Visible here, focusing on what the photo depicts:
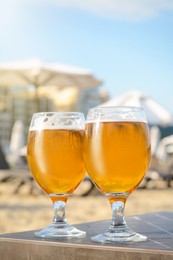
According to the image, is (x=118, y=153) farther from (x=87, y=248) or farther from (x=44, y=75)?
(x=44, y=75)

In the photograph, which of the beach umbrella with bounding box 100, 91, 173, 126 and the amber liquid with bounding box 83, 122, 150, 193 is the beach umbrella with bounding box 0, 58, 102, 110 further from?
the amber liquid with bounding box 83, 122, 150, 193

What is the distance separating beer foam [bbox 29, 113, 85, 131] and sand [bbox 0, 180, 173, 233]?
14.4 feet

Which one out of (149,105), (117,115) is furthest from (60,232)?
(149,105)

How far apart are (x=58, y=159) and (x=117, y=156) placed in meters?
0.15

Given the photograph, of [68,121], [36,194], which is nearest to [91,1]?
[36,194]

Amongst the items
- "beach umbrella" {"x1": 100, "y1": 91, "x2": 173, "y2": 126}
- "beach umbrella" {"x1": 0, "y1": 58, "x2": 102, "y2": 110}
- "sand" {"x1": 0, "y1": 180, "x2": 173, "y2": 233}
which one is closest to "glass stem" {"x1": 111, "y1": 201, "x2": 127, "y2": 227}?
"sand" {"x1": 0, "y1": 180, "x2": 173, "y2": 233}

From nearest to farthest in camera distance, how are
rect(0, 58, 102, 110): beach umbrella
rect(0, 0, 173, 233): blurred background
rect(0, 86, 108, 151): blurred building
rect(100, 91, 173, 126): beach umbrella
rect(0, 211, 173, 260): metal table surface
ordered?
rect(0, 211, 173, 260): metal table surface, rect(0, 0, 173, 233): blurred background, rect(100, 91, 173, 126): beach umbrella, rect(0, 58, 102, 110): beach umbrella, rect(0, 86, 108, 151): blurred building

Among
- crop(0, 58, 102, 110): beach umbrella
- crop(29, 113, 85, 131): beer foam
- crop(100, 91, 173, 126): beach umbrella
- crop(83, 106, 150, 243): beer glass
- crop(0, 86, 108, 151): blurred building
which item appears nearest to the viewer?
crop(83, 106, 150, 243): beer glass

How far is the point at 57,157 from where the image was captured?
1.35m

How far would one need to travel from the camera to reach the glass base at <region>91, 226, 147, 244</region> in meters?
1.23

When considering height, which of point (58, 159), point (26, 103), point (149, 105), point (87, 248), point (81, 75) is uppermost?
point (81, 75)

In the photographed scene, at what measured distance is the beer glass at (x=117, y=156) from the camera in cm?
126

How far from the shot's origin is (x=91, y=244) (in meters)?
1.22

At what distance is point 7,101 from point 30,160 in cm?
2303
